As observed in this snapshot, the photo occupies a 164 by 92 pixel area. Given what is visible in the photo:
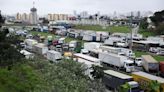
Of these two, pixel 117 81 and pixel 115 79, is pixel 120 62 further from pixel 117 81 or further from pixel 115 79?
pixel 117 81

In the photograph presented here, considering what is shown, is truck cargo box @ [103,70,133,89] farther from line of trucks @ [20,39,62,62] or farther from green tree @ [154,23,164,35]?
green tree @ [154,23,164,35]

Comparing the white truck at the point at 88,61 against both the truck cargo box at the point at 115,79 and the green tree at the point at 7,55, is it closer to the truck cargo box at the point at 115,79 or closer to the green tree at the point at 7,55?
the truck cargo box at the point at 115,79

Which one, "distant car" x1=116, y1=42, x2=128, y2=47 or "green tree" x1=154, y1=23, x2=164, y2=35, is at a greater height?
"green tree" x1=154, y1=23, x2=164, y2=35

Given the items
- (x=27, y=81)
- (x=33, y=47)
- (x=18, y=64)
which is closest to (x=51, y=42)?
(x=33, y=47)

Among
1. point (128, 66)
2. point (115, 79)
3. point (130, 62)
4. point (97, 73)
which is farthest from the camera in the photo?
point (130, 62)

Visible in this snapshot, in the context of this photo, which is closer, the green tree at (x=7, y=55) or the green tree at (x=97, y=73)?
the green tree at (x=97, y=73)

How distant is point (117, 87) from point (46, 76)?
17.6ft

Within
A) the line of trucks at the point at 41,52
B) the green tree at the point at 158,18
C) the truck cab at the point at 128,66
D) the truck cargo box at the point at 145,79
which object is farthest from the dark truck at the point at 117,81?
the green tree at the point at 158,18

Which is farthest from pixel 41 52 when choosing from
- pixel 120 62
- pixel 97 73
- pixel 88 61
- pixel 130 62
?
pixel 97 73

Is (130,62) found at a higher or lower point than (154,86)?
lower

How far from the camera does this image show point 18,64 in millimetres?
28172

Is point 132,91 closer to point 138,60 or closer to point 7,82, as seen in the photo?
point 7,82

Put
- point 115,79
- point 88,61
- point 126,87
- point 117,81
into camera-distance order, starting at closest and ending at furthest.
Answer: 1. point 126,87
2. point 117,81
3. point 115,79
4. point 88,61


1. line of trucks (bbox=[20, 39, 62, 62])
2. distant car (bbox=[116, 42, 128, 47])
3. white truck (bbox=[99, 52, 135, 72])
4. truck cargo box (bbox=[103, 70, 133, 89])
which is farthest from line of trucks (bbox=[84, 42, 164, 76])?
distant car (bbox=[116, 42, 128, 47])
